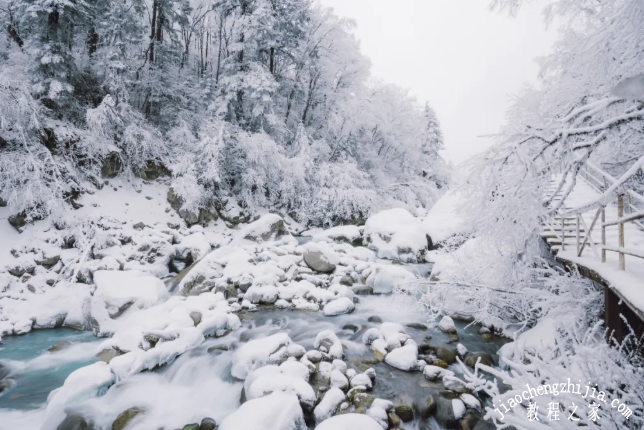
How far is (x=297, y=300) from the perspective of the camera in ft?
25.3

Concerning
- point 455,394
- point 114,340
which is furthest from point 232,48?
point 455,394

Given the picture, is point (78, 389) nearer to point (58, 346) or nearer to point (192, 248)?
point (58, 346)

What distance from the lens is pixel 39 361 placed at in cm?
557

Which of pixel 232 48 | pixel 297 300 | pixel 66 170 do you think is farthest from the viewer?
pixel 232 48

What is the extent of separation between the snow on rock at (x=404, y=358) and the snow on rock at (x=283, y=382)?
1522 mm

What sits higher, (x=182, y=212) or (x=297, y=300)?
(x=182, y=212)

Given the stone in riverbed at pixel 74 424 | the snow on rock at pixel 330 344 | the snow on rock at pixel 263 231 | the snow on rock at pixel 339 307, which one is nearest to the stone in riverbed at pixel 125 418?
the stone in riverbed at pixel 74 424

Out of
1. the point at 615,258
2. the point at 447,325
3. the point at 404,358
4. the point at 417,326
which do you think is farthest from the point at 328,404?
the point at 615,258

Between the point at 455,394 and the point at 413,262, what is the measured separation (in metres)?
7.34

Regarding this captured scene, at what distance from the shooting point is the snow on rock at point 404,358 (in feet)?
16.6

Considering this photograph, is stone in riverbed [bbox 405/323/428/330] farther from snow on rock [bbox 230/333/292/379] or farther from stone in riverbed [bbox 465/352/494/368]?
snow on rock [bbox 230/333/292/379]

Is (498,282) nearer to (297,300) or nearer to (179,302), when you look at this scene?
(297,300)

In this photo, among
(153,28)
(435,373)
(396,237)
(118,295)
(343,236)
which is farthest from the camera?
(153,28)

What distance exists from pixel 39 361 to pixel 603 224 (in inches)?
355
